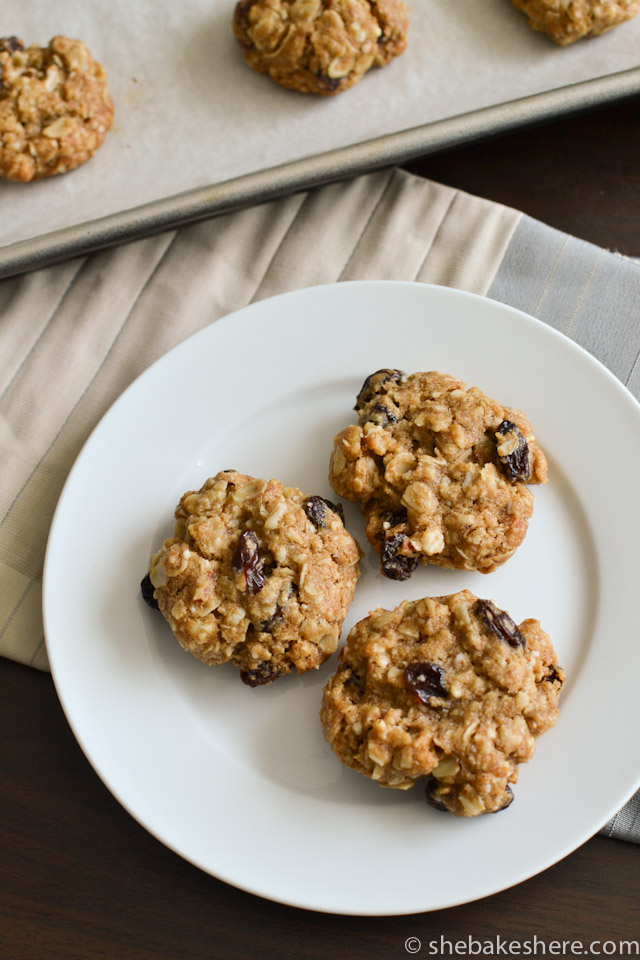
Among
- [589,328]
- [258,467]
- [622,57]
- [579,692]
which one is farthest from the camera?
[622,57]

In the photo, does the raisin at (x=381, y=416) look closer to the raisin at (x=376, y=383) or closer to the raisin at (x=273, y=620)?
the raisin at (x=376, y=383)

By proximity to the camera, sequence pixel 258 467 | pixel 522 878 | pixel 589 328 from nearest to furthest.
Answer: pixel 522 878
pixel 258 467
pixel 589 328

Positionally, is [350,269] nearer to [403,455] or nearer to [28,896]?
[403,455]

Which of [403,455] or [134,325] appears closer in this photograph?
[403,455]

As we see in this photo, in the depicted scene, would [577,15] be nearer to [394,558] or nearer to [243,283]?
[243,283]

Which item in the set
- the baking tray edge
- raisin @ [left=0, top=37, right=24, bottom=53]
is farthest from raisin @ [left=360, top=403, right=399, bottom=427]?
raisin @ [left=0, top=37, right=24, bottom=53]

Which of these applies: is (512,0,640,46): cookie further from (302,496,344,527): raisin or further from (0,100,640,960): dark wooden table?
(0,100,640,960): dark wooden table

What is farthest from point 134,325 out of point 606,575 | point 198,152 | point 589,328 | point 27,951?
point 27,951
